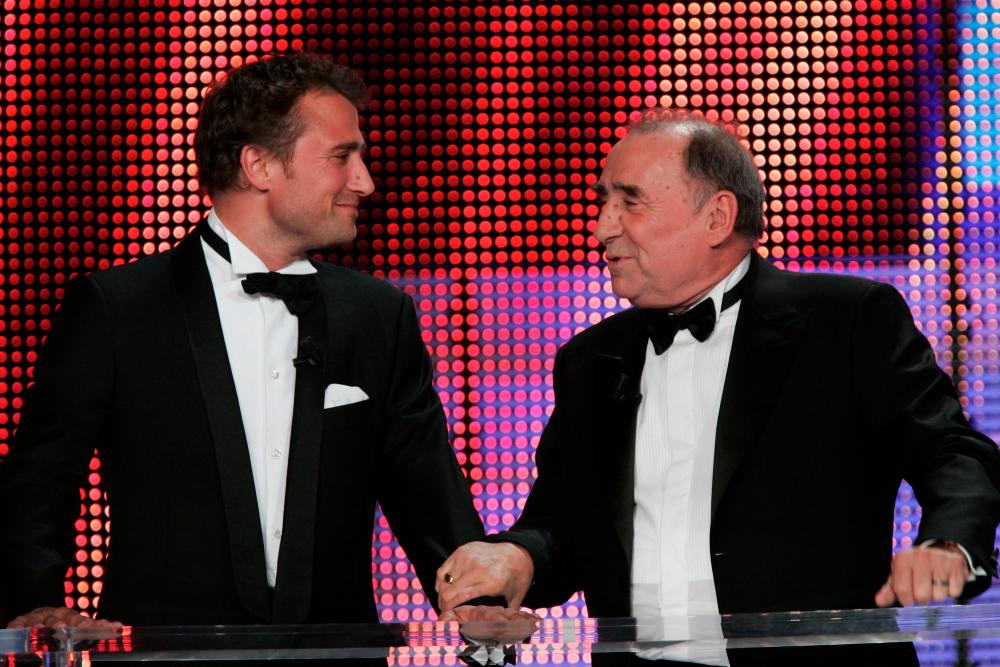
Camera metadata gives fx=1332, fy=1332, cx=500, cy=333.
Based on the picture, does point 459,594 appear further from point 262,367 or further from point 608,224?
point 608,224

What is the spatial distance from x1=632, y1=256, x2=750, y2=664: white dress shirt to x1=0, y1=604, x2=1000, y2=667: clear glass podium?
74 cm

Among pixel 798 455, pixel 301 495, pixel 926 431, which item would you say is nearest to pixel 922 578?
pixel 926 431

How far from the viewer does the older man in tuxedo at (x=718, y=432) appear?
2.41 metres

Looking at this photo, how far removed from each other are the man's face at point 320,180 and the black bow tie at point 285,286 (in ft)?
0.45

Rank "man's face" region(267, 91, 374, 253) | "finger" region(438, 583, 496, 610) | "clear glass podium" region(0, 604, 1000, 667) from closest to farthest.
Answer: "clear glass podium" region(0, 604, 1000, 667), "finger" region(438, 583, 496, 610), "man's face" region(267, 91, 374, 253)

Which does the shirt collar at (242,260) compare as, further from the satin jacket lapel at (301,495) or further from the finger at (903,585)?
the finger at (903,585)

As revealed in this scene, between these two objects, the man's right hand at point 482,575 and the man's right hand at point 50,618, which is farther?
the man's right hand at point 482,575

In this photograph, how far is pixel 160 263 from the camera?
279 cm

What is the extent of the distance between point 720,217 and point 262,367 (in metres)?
0.98

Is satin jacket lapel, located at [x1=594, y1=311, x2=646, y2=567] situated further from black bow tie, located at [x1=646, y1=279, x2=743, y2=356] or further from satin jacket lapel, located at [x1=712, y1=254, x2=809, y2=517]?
satin jacket lapel, located at [x1=712, y1=254, x2=809, y2=517]

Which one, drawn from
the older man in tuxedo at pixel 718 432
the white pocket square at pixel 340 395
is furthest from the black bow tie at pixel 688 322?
the white pocket square at pixel 340 395

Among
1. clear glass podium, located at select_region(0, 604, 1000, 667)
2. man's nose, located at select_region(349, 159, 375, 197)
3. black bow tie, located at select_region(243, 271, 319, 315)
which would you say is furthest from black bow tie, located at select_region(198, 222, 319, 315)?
clear glass podium, located at select_region(0, 604, 1000, 667)

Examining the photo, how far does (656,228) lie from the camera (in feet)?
8.95

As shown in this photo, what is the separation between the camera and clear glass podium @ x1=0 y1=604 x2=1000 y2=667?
1.70 metres
